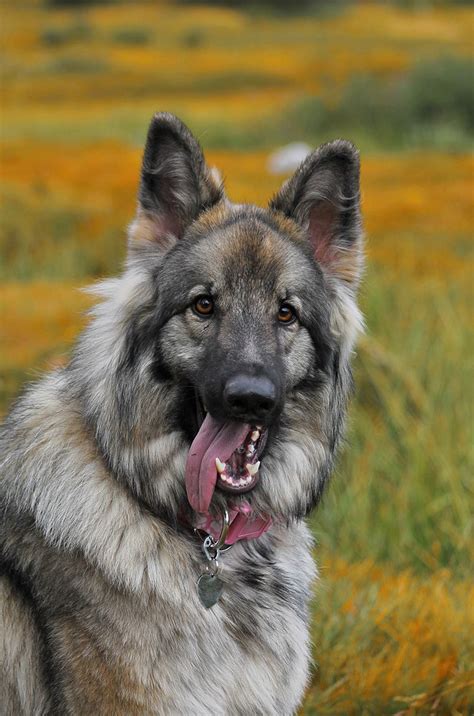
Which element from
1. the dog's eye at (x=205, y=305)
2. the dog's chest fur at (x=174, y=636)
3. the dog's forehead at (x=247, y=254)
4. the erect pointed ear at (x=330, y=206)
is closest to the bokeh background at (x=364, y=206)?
the erect pointed ear at (x=330, y=206)

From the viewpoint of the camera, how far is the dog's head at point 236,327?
149 inches

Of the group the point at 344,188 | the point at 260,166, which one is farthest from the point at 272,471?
the point at 260,166

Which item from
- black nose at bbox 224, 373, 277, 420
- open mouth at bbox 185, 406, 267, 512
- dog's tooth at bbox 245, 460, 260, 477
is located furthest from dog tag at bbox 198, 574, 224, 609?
black nose at bbox 224, 373, 277, 420

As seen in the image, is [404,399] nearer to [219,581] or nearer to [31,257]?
[219,581]

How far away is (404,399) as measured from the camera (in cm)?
818

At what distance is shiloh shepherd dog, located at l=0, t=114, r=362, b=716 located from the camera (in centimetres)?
369

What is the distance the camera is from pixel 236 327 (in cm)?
379

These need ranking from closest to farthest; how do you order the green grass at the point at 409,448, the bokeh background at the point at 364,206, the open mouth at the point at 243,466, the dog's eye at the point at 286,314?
the open mouth at the point at 243,466 → the dog's eye at the point at 286,314 → the bokeh background at the point at 364,206 → the green grass at the point at 409,448

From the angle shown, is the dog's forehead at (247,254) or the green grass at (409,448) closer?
the dog's forehead at (247,254)

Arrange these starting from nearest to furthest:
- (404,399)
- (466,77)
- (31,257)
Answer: (404,399) < (31,257) < (466,77)

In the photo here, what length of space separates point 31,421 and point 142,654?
3.36 feet

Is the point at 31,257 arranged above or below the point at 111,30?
below

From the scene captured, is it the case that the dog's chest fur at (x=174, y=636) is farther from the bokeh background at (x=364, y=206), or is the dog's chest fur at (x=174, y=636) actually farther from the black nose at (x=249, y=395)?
the bokeh background at (x=364, y=206)

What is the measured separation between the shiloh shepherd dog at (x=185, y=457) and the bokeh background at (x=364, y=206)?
0.73 m
